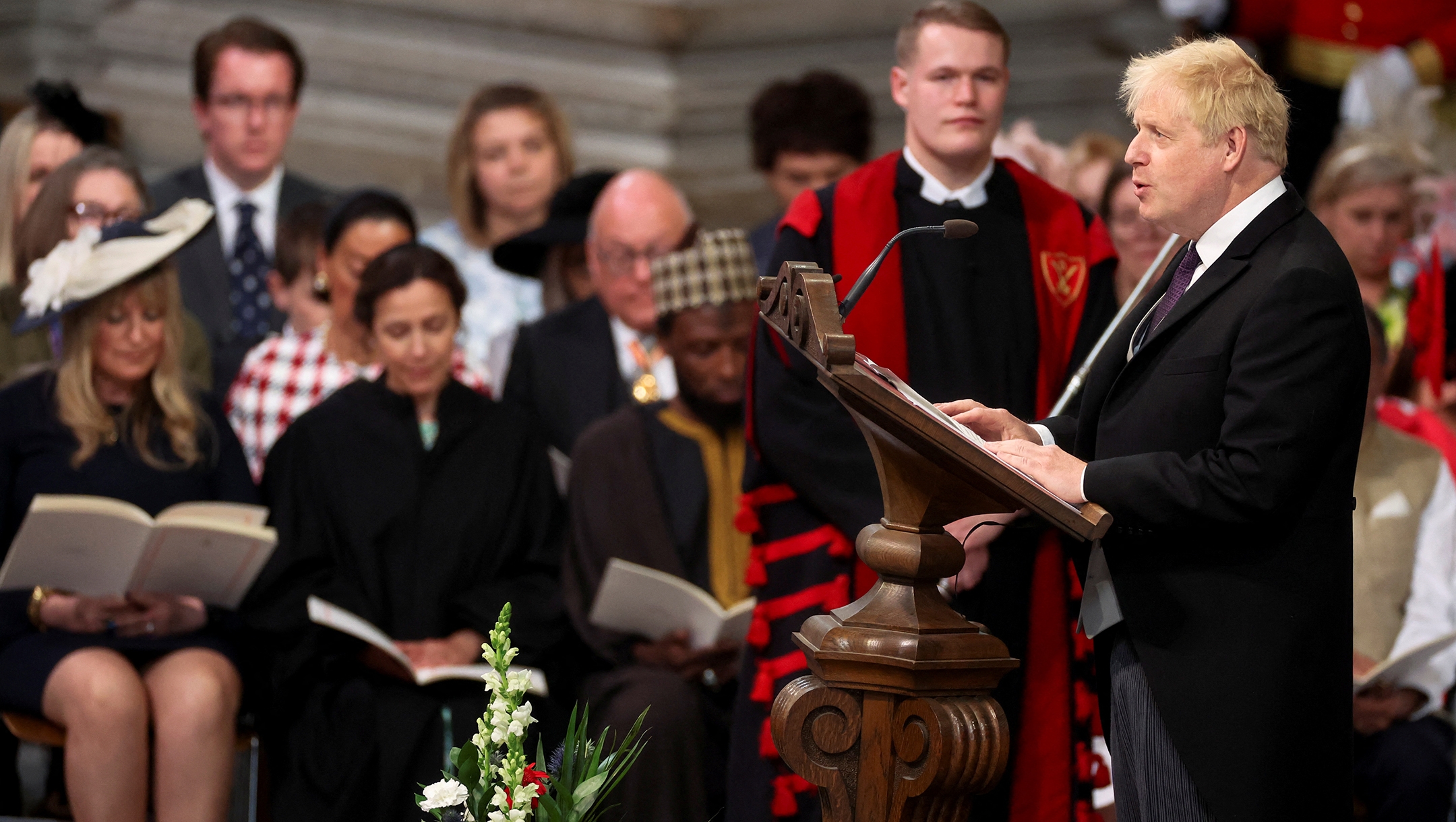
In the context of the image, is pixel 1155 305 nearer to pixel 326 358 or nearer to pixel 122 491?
pixel 122 491

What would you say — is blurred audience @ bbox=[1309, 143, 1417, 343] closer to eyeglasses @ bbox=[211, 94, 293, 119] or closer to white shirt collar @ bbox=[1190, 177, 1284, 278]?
white shirt collar @ bbox=[1190, 177, 1284, 278]

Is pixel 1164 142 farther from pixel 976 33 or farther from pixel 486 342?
pixel 486 342

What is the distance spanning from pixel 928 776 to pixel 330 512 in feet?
8.45

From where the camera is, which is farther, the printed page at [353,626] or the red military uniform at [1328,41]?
the red military uniform at [1328,41]

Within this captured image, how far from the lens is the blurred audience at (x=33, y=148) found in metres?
5.10

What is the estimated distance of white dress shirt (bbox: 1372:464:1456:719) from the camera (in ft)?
14.2

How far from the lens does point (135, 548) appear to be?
388 cm

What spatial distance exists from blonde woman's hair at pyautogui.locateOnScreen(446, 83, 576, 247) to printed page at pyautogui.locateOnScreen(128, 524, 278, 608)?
193 cm

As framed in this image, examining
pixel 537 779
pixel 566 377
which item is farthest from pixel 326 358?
pixel 537 779

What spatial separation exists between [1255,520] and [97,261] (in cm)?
309

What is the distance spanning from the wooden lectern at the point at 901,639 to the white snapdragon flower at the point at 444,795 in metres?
0.47

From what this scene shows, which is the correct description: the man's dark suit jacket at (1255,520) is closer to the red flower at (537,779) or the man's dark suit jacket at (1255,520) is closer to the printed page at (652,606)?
the red flower at (537,779)

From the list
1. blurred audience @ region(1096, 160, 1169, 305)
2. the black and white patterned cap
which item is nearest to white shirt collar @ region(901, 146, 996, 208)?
the black and white patterned cap

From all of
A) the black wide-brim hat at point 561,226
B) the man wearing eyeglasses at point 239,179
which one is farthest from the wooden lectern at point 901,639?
the man wearing eyeglasses at point 239,179
